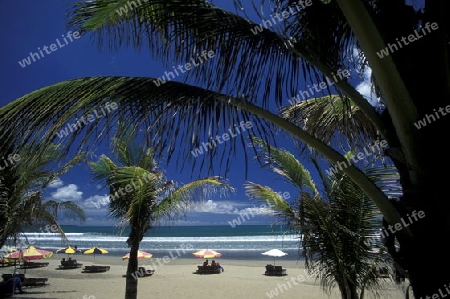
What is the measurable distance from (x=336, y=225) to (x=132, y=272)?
207 inches

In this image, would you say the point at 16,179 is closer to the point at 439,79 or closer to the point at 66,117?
the point at 66,117

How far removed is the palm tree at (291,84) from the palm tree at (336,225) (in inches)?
93.1

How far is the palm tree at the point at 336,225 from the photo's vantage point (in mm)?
5613

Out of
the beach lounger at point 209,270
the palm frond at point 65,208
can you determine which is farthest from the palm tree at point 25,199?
the beach lounger at point 209,270

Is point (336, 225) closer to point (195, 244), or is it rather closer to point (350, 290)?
point (350, 290)

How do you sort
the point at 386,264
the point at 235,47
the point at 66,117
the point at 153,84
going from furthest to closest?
the point at 386,264
the point at 235,47
the point at 153,84
the point at 66,117

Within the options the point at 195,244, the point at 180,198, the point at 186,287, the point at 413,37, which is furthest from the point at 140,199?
the point at 195,244

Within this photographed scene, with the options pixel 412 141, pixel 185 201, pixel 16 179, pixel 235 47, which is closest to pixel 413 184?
pixel 412 141

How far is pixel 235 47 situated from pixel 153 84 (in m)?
0.80

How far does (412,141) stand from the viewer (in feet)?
7.32

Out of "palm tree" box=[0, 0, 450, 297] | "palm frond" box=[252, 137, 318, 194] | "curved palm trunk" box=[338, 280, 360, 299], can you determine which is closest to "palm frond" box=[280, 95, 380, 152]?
"palm tree" box=[0, 0, 450, 297]

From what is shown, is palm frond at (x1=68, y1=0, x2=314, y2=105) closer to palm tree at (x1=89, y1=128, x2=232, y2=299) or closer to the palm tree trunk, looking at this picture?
palm tree at (x1=89, y1=128, x2=232, y2=299)

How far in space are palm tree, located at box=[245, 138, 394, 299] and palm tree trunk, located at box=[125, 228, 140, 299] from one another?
13.6ft

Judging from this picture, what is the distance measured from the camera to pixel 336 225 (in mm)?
5688
